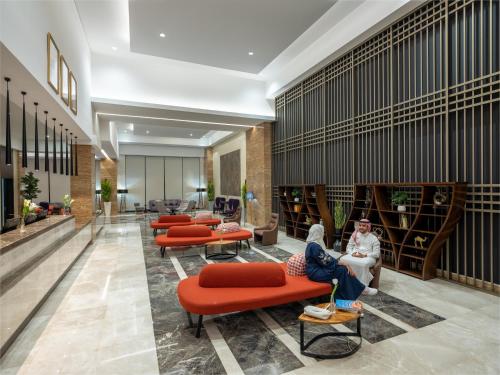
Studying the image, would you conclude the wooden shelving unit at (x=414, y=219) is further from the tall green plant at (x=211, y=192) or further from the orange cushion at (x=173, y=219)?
the tall green plant at (x=211, y=192)

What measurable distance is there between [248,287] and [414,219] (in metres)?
3.64

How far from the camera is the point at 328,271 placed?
3.68m

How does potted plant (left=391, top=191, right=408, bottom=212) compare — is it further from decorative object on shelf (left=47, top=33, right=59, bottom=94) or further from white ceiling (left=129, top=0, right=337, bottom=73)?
decorative object on shelf (left=47, top=33, right=59, bottom=94)

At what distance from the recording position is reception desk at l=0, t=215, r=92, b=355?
9.68 ft

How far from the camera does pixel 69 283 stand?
4746 millimetres

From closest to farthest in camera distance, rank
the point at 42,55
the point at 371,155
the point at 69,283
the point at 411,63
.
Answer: the point at 42,55 → the point at 69,283 → the point at 411,63 → the point at 371,155

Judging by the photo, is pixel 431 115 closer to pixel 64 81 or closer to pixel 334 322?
pixel 334 322

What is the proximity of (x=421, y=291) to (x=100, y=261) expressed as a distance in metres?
6.21

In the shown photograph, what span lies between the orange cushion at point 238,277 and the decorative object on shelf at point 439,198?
9.82 feet

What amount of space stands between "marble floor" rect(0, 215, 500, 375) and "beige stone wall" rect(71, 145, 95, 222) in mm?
4388

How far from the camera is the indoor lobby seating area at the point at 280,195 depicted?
2.88m

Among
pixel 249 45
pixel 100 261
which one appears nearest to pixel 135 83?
pixel 249 45

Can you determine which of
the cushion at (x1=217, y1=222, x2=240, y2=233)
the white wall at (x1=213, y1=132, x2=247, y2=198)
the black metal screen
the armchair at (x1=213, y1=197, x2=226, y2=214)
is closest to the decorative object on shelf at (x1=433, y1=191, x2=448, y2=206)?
the black metal screen

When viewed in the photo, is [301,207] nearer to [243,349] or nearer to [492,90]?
[492,90]
